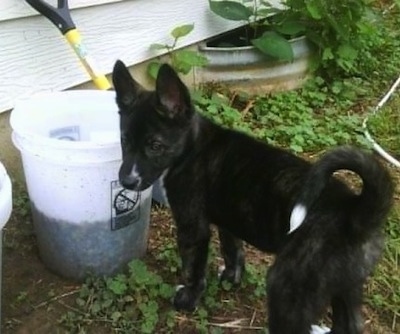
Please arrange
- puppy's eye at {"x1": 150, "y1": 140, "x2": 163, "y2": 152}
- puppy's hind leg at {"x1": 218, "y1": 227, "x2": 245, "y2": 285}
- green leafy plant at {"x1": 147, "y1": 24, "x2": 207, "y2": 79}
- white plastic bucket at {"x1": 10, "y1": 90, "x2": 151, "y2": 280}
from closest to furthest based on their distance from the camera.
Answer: puppy's eye at {"x1": 150, "y1": 140, "x2": 163, "y2": 152} → white plastic bucket at {"x1": 10, "y1": 90, "x2": 151, "y2": 280} → puppy's hind leg at {"x1": 218, "y1": 227, "x2": 245, "y2": 285} → green leafy plant at {"x1": 147, "y1": 24, "x2": 207, "y2": 79}

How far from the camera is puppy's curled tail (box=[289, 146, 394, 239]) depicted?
2.10 metres

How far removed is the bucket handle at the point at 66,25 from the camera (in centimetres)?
319

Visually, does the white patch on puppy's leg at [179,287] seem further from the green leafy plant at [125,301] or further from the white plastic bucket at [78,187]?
the white plastic bucket at [78,187]

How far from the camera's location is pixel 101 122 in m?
3.19

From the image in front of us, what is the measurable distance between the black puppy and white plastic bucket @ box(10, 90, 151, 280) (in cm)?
22

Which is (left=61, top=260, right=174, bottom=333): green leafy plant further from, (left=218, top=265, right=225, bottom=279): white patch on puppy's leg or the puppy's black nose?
the puppy's black nose

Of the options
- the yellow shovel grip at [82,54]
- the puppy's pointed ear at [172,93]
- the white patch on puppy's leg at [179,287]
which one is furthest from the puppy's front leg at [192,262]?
the yellow shovel grip at [82,54]

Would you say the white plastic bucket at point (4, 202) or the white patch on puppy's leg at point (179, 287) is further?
the white patch on puppy's leg at point (179, 287)

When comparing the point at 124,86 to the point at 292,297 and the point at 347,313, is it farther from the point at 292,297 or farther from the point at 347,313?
the point at 347,313

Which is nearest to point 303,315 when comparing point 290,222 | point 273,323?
point 273,323

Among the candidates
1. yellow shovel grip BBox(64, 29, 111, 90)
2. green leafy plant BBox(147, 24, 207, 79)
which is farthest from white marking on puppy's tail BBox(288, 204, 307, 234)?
Answer: green leafy plant BBox(147, 24, 207, 79)

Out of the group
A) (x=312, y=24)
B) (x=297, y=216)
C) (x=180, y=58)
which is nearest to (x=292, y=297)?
(x=297, y=216)

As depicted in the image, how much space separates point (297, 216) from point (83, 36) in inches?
76.8

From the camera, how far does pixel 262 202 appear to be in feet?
8.34
